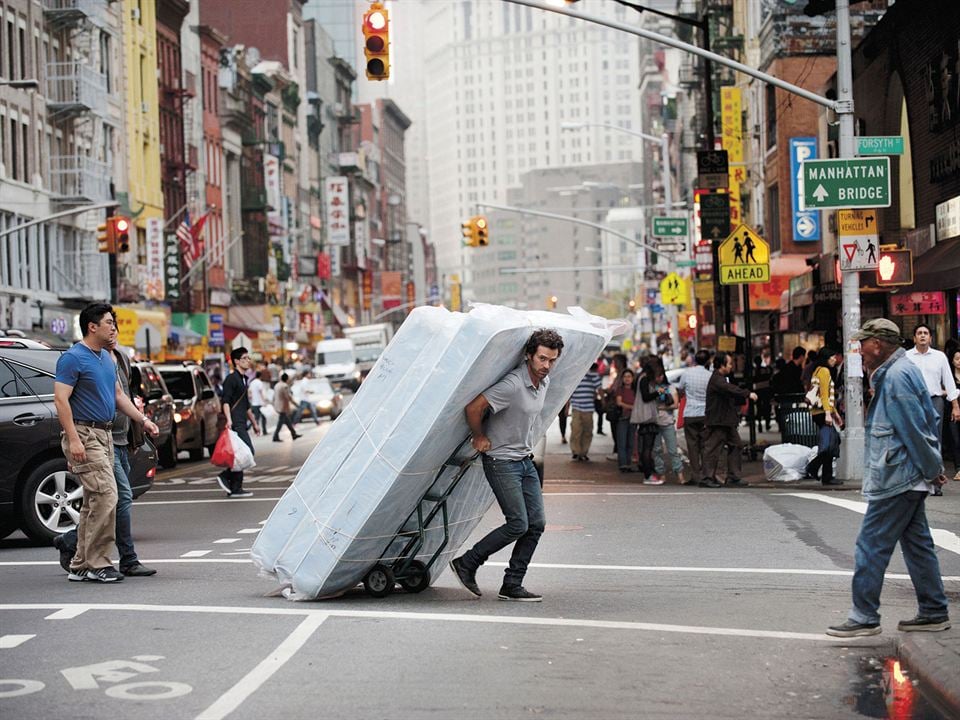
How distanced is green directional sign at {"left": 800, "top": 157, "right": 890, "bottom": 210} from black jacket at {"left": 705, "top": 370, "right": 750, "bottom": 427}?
2.50 metres

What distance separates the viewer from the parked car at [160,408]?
26578mm

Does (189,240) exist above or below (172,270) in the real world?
above

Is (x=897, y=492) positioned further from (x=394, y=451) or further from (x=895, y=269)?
(x=895, y=269)

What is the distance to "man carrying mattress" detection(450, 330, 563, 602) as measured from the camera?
10.5 metres

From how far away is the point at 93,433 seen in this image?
12266 mm

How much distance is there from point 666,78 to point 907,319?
11711 cm

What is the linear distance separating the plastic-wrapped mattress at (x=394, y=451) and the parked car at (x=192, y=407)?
20351 mm

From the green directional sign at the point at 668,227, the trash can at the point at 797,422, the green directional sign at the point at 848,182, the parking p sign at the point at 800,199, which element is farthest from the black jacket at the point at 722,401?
the parking p sign at the point at 800,199

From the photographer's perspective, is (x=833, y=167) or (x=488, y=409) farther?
(x=833, y=167)

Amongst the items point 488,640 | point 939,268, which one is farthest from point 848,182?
point 488,640

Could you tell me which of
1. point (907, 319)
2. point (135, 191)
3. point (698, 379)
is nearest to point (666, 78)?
point (135, 191)

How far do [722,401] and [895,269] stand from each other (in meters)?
4.24

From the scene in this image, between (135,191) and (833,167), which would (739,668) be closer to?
(833,167)

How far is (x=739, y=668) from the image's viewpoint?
8.73 metres
